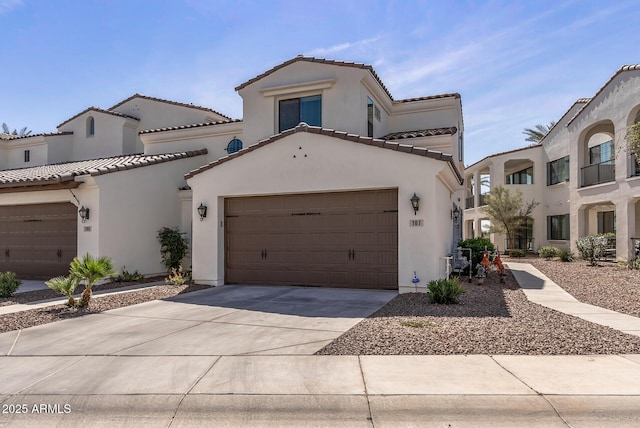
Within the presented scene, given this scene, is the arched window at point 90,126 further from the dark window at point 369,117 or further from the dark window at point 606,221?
the dark window at point 606,221

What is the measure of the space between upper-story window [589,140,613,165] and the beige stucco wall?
14.1 meters

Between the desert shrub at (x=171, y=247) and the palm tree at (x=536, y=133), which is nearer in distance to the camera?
the desert shrub at (x=171, y=247)

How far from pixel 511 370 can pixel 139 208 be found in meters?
12.9

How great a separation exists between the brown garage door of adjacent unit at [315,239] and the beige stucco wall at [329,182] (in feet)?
1.10

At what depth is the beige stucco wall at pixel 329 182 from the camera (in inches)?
410

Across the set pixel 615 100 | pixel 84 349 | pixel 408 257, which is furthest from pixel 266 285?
pixel 615 100

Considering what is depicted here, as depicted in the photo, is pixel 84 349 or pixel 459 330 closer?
pixel 84 349

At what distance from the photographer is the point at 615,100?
19234 millimetres

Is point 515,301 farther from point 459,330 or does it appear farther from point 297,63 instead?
point 297,63

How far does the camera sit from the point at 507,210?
26562mm

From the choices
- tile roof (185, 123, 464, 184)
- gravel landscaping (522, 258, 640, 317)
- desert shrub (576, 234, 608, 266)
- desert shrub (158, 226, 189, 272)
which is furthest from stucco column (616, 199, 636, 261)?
desert shrub (158, 226, 189, 272)

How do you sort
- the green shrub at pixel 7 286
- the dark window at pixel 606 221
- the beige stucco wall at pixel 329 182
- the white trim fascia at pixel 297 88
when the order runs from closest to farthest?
the beige stucco wall at pixel 329 182 → the green shrub at pixel 7 286 → the white trim fascia at pixel 297 88 → the dark window at pixel 606 221

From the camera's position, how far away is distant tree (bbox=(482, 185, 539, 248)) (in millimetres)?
26578

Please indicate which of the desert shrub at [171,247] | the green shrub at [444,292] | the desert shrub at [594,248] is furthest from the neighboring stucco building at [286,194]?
the desert shrub at [594,248]
